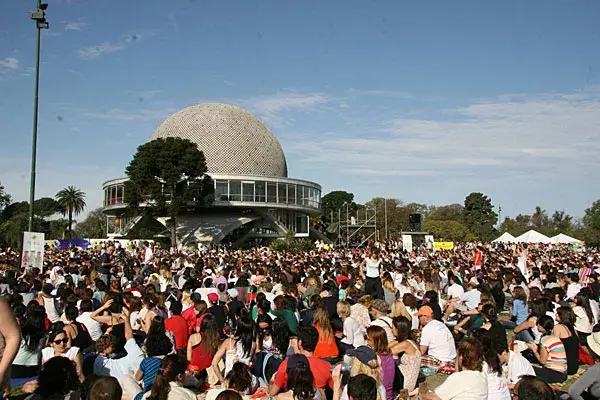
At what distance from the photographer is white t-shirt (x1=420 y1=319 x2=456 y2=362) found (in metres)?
6.27

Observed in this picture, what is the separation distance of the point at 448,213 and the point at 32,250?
7694 cm

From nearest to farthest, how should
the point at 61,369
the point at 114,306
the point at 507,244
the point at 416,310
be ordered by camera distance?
the point at 61,369 → the point at 114,306 → the point at 416,310 → the point at 507,244

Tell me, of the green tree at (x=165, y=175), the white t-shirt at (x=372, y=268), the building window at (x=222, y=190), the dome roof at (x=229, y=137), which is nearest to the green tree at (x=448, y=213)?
the dome roof at (x=229, y=137)

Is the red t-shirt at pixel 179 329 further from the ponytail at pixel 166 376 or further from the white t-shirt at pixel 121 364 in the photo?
the ponytail at pixel 166 376

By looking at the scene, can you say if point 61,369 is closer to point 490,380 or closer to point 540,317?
point 490,380

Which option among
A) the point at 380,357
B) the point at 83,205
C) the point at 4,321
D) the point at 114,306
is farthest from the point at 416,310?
the point at 83,205

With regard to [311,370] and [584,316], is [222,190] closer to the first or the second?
[584,316]

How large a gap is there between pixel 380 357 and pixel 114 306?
11.6 ft

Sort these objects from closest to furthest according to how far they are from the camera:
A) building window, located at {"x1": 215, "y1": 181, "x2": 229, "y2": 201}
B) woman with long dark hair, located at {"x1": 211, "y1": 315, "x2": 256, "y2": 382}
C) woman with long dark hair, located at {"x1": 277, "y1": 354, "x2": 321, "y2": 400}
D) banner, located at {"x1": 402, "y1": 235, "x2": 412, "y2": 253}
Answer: woman with long dark hair, located at {"x1": 277, "y1": 354, "x2": 321, "y2": 400}
woman with long dark hair, located at {"x1": 211, "y1": 315, "x2": 256, "y2": 382}
banner, located at {"x1": 402, "y1": 235, "x2": 412, "y2": 253}
building window, located at {"x1": 215, "y1": 181, "x2": 229, "y2": 201}

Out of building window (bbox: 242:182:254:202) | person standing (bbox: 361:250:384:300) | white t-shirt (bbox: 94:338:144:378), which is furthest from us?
building window (bbox: 242:182:254:202)

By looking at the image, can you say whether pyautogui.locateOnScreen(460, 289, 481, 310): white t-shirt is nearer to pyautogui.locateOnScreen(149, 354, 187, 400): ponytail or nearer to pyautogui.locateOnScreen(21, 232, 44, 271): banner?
pyautogui.locateOnScreen(149, 354, 187, 400): ponytail

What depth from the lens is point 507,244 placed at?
3684cm

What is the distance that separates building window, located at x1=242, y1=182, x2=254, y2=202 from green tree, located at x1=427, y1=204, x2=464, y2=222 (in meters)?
39.6

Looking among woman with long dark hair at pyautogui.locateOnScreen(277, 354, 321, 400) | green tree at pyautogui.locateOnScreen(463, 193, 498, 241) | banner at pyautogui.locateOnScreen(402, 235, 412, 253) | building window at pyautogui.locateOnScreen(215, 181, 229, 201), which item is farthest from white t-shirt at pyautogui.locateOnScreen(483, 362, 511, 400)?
green tree at pyautogui.locateOnScreen(463, 193, 498, 241)
